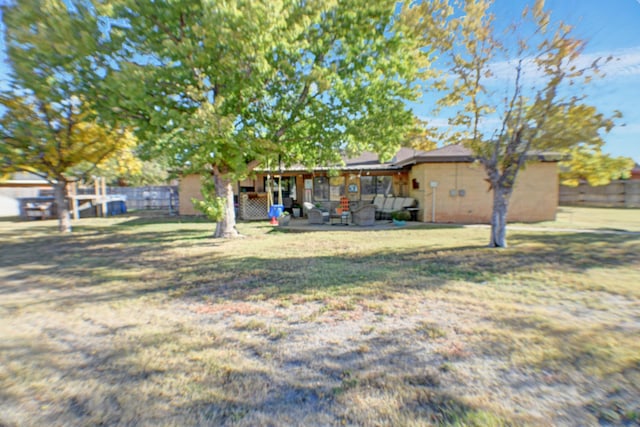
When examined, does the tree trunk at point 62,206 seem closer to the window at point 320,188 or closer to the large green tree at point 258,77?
the large green tree at point 258,77

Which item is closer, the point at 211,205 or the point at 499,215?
the point at 499,215

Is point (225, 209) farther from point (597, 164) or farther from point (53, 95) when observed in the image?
point (597, 164)

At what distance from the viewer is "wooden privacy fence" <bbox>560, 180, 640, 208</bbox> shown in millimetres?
20516

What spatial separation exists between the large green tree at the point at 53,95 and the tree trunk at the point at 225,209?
346cm

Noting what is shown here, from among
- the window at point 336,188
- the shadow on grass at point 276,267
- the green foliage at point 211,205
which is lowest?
the shadow on grass at point 276,267

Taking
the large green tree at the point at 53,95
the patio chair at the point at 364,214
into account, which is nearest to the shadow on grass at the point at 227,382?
the large green tree at the point at 53,95

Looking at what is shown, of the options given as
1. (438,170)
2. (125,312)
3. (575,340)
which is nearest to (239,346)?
(125,312)

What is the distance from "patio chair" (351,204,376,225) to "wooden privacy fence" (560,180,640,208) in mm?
18059

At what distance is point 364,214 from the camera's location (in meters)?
12.7

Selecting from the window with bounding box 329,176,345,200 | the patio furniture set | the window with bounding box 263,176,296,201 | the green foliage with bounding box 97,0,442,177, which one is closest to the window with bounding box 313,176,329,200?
the window with bounding box 329,176,345,200

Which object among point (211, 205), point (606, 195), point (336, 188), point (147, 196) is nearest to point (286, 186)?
point (336, 188)

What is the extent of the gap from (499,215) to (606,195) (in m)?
20.3

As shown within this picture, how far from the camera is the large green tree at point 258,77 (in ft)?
22.0

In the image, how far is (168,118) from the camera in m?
7.16
